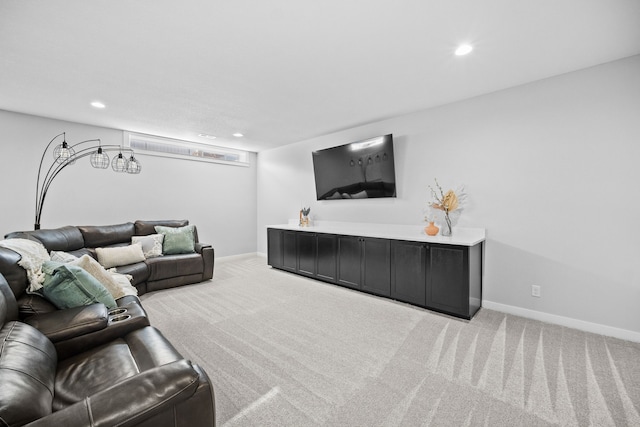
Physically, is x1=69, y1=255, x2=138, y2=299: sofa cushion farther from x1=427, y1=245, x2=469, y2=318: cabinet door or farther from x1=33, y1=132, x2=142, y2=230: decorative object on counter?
x1=427, y1=245, x2=469, y2=318: cabinet door

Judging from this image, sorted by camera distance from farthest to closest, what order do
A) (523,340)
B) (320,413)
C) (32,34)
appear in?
(523,340)
(32,34)
(320,413)

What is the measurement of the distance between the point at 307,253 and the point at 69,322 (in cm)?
331

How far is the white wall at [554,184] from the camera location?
101 inches

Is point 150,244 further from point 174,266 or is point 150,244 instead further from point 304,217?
point 304,217

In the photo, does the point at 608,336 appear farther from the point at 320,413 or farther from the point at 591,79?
the point at 320,413

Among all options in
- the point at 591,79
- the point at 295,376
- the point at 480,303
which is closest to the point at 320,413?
the point at 295,376

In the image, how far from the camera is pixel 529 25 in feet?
6.66

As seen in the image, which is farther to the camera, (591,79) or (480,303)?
(480,303)

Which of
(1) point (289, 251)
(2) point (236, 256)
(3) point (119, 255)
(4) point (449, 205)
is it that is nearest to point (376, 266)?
(4) point (449, 205)

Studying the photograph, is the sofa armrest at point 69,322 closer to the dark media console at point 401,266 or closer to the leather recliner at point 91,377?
the leather recliner at point 91,377

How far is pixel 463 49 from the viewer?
2.34 metres

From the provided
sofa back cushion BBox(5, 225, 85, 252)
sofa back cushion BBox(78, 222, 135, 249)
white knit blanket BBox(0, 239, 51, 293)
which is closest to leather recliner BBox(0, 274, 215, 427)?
white knit blanket BBox(0, 239, 51, 293)

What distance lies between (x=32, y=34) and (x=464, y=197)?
4.42 m

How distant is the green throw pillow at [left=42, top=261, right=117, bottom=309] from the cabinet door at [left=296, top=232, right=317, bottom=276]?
9.80ft
